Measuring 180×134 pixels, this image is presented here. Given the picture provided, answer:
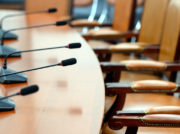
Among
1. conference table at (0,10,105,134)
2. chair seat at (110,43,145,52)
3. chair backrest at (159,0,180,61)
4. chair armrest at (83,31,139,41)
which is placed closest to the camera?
conference table at (0,10,105,134)

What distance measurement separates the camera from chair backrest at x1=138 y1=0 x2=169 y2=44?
153 cm

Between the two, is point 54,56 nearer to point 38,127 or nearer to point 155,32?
point 38,127

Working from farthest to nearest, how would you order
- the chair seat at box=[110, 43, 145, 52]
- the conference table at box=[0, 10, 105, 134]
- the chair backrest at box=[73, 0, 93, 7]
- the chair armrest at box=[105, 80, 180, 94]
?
the chair backrest at box=[73, 0, 93, 7] < the chair seat at box=[110, 43, 145, 52] < the chair armrest at box=[105, 80, 180, 94] < the conference table at box=[0, 10, 105, 134]

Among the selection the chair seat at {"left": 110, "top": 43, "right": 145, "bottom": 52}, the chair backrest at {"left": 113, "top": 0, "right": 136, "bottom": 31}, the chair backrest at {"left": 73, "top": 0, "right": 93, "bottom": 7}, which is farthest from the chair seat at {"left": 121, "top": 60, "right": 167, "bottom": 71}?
the chair backrest at {"left": 73, "top": 0, "right": 93, "bottom": 7}

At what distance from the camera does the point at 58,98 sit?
759 mm

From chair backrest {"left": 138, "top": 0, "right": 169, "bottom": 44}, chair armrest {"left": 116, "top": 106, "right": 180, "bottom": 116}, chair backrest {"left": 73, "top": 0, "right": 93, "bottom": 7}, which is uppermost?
chair backrest {"left": 73, "top": 0, "right": 93, "bottom": 7}

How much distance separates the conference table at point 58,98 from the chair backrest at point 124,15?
0.68m

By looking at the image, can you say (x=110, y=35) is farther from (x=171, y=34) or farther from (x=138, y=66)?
(x=138, y=66)

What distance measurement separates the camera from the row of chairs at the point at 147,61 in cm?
78

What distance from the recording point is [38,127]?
62 cm

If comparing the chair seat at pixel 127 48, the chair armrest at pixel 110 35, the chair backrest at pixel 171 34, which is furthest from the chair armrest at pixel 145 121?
the chair armrest at pixel 110 35

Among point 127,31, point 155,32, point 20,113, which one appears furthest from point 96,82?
point 127,31

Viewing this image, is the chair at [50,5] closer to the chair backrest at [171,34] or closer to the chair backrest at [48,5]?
the chair backrest at [48,5]

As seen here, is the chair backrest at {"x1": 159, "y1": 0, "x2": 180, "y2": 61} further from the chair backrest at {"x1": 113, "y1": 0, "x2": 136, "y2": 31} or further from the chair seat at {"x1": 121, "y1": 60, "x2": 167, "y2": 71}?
the chair backrest at {"x1": 113, "y1": 0, "x2": 136, "y2": 31}
